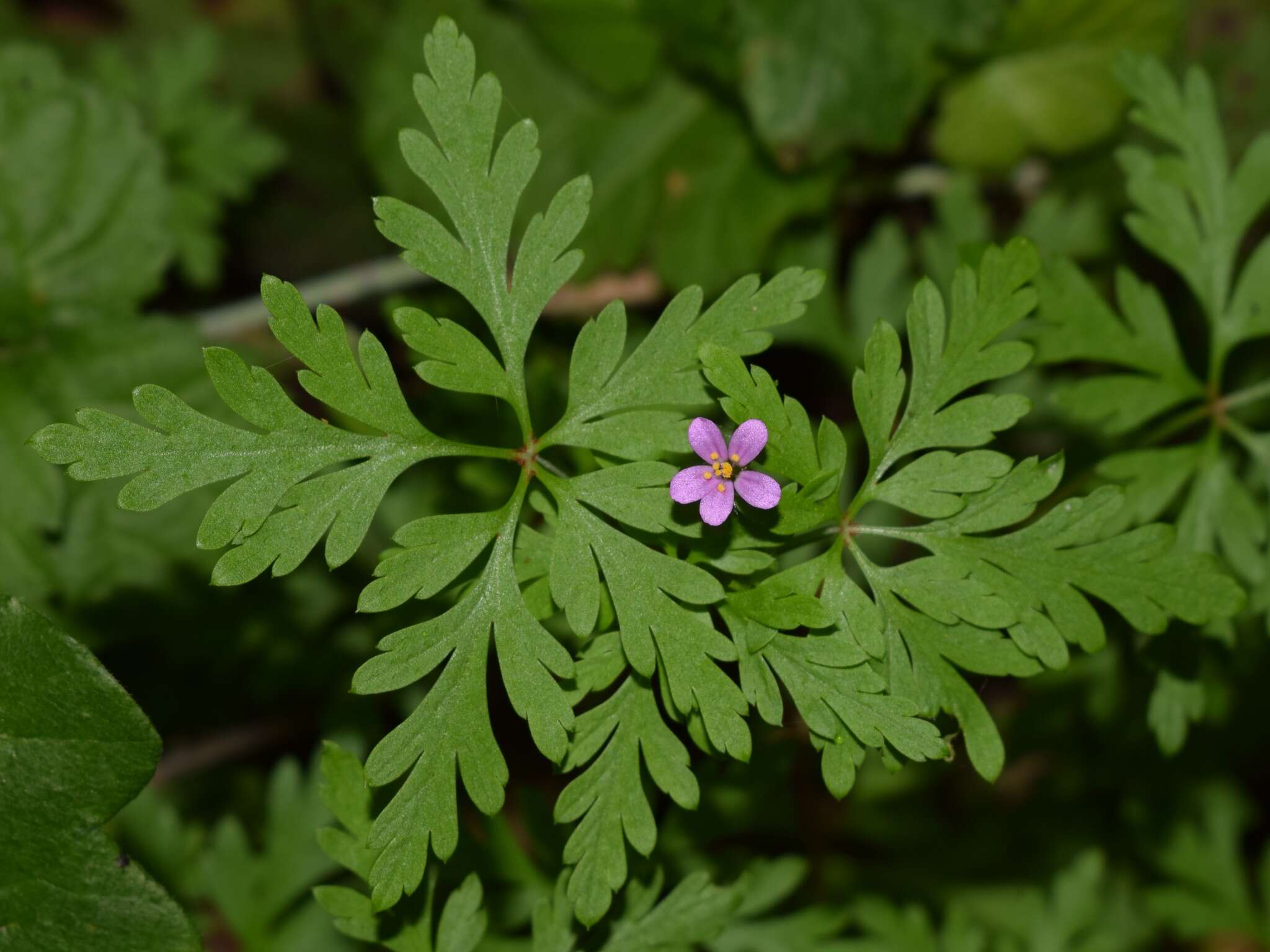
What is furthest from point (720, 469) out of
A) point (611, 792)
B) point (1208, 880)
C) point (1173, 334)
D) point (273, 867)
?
point (1208, 880)

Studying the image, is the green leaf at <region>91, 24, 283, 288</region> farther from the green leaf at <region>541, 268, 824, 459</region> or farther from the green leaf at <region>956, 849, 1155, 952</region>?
the green leaf at <region>956, 849, 1155, 952</region>

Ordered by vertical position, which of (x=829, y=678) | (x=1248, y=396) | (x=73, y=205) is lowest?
(x=1248, y=396)

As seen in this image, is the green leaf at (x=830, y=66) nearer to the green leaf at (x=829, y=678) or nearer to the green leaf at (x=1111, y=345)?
the green leaf at (x=1111, y=345)

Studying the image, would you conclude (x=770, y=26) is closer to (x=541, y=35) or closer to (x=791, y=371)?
(x=541, y=35)

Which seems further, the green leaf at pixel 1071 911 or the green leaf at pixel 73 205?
the green leaf at pixel 1071 911

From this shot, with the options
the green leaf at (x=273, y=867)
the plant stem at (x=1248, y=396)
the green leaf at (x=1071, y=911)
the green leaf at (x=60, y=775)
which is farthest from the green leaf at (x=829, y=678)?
the green leaf at (x=1071, y=911)

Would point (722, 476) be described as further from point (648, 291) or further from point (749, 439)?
point (648, 291)
